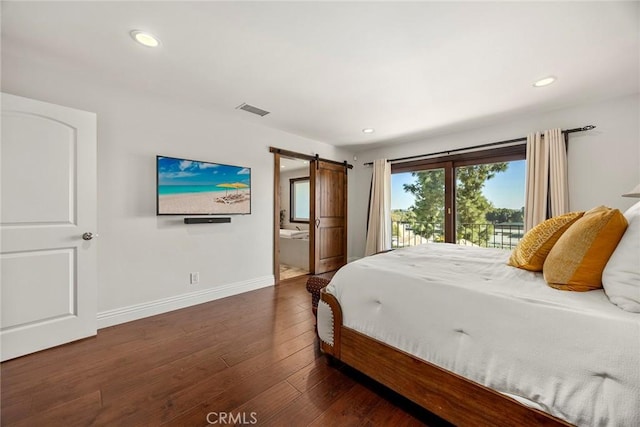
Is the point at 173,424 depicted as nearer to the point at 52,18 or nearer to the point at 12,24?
the point at 52,18

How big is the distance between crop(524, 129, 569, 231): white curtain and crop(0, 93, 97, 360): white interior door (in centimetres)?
479

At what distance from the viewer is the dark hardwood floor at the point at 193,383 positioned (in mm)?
1384

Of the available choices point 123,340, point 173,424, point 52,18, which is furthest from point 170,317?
point 52,18

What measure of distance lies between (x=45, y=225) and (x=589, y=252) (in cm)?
363

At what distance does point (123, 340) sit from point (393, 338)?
2300 millimetres

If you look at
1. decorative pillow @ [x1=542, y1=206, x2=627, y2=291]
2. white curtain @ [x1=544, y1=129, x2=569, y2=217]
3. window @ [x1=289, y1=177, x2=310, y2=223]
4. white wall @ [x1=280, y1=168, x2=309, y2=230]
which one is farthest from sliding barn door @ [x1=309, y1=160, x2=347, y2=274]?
decorative pillow @ [x1=542, y1=206, x2=627, y2=291]

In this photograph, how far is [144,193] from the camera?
266 centimetres

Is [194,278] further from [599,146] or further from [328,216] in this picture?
[599,146]

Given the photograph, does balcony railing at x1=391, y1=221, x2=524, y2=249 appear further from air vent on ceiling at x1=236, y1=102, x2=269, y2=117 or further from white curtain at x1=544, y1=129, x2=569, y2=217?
air vent on ceiling at x1=236, y1=102, x2=269, y2=117

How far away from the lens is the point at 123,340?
2.18 m

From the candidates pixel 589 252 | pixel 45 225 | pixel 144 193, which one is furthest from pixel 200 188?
pixel 589 252

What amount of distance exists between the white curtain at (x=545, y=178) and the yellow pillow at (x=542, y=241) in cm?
187

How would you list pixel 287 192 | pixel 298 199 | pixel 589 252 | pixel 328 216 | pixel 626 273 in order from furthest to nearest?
pixel 287 192
pixel 298 199
pixel 328 216
pixel 589 252
pixel 626 273

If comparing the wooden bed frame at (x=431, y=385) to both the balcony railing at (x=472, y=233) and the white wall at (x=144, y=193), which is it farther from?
the balcony railing at (x=472, y=233)
